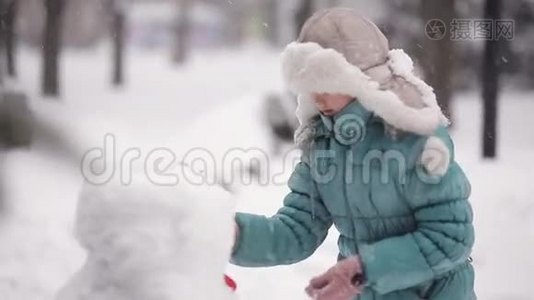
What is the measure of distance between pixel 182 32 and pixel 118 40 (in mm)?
133

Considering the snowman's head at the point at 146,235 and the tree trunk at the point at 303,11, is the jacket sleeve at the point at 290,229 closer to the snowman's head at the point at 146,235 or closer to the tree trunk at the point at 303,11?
the snowman's head at the point at 146,235

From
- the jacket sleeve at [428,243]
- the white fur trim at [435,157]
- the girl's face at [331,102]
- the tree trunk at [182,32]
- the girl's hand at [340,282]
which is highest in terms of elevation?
the tree trunk at [182,32]

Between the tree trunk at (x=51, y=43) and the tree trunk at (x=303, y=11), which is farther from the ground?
the tree trunk at (x=303, y=11)

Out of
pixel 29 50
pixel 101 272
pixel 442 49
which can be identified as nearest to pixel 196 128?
pixel 29 50

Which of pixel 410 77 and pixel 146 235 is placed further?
pixel 410 77

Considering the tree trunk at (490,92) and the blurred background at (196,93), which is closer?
the blurred background at (196,93)

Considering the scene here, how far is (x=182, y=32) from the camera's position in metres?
1.54

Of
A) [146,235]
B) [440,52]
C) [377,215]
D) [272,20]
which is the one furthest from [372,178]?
[272,20]

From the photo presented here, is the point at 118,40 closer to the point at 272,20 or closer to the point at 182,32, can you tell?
the point at 182,32

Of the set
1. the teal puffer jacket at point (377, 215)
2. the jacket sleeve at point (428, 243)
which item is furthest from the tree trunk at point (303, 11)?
the jacket sleeve at point (428, 243)

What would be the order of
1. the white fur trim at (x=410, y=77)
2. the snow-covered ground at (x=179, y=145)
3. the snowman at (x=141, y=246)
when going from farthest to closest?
the snow-covered ground at (x=179, y=145), the white fur trim at (x=410, y=77), the snowman at (x=141, y=246)

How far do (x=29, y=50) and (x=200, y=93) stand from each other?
1.17 feet

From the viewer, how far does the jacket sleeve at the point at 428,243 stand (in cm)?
67

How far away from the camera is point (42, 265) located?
1.38 m
